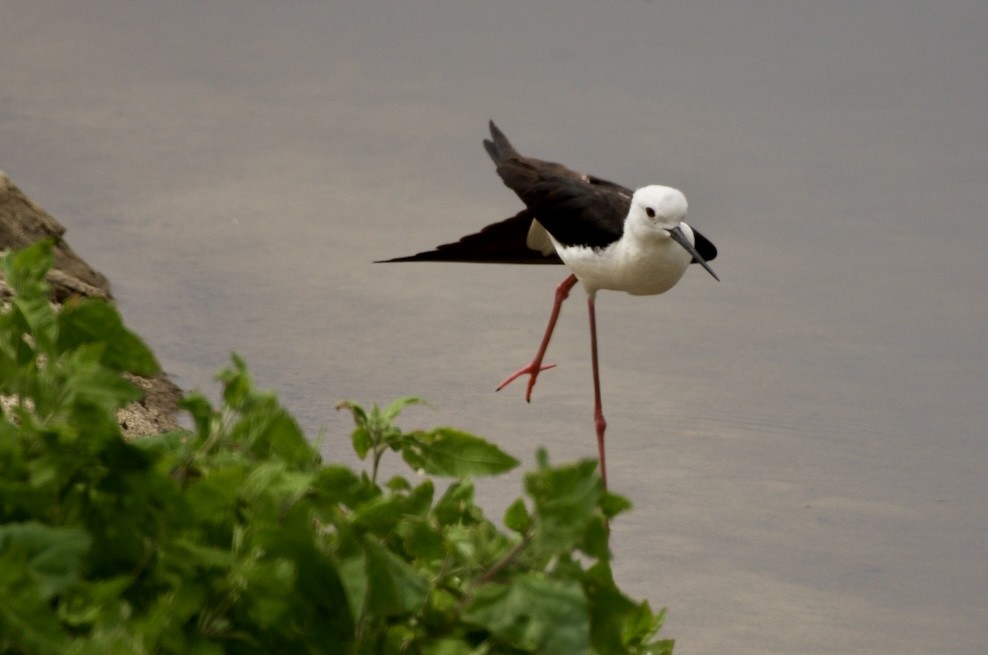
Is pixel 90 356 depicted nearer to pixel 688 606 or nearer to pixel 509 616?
pixel 509 616

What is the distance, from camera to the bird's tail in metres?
3.78

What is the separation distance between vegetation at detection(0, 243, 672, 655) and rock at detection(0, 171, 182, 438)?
1886mm

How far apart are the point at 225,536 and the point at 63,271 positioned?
2833 millimetres

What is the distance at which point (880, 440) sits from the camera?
3.71 metres

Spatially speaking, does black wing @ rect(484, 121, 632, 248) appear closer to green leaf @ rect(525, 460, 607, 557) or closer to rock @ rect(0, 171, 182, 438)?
rock @ rect(0, 171, 182, 438)

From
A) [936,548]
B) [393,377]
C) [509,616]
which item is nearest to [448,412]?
[393,377]

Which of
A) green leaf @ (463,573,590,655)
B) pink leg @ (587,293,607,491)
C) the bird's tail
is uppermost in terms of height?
the bird's tail

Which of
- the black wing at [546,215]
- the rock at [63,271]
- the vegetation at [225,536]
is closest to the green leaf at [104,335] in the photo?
the vegetation at [225,536]

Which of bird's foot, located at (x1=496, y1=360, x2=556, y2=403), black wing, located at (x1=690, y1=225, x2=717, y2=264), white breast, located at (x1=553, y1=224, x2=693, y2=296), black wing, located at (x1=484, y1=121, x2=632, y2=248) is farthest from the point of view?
bird's foot, located at (x1=496, y1=360, x2=556, y2=403)

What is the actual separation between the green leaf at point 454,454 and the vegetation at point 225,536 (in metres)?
0.06

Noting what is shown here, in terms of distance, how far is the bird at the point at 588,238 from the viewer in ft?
10.3

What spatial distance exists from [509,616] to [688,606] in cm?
218

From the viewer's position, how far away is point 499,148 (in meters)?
3.84

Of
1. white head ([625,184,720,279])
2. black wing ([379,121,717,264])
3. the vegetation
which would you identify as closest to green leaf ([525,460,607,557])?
the vegetation
